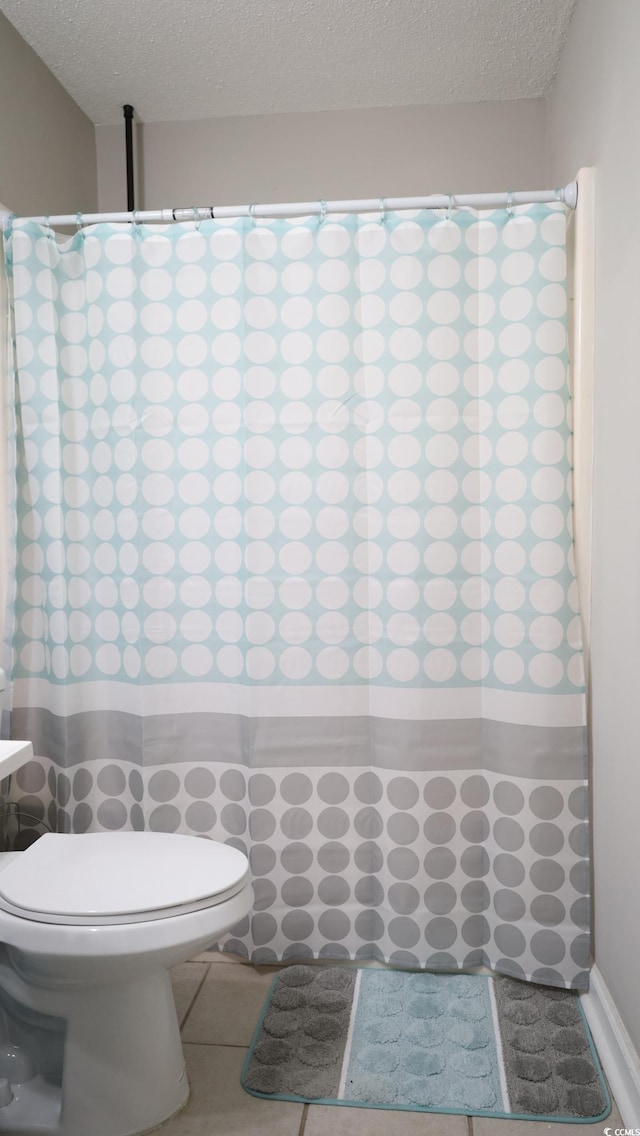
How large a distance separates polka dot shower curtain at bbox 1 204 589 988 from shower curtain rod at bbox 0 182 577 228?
0.10 ft

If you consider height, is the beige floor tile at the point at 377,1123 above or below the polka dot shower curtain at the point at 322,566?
below

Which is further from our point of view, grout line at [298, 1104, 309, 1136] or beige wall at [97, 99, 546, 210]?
beige wall at [97, 99, 546, 210]

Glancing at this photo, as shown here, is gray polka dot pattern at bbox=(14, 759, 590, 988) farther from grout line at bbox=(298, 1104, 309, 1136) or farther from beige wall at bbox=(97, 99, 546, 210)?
beige wall at bbox=(97, 99, 546, 210)

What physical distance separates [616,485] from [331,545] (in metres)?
0.67

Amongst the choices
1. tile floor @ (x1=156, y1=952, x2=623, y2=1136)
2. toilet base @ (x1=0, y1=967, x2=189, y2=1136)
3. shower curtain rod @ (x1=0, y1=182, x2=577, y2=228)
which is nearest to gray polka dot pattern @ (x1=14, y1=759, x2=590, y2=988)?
tile floor @ (x1=156, y1=952, x2=623, y2=1136)

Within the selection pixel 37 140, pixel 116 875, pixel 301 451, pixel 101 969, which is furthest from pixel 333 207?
pixel 101 969

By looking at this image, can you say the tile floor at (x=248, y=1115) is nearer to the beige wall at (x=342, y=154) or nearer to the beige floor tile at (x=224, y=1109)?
the beige floor tile at (x=224, y=1109)

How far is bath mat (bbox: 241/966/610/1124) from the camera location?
154 centimetres

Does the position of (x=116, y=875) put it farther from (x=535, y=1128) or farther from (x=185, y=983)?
(x=535, y=1128)

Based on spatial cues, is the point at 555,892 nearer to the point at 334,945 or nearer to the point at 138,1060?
the point at 334,945

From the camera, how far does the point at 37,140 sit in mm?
2133

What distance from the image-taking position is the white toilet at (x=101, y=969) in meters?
1.38

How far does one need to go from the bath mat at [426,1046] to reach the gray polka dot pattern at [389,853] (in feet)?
0.23

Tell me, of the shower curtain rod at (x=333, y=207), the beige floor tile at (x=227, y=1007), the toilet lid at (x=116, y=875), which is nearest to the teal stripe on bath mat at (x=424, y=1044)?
the beige floor tile at (x=227, y=1007)
